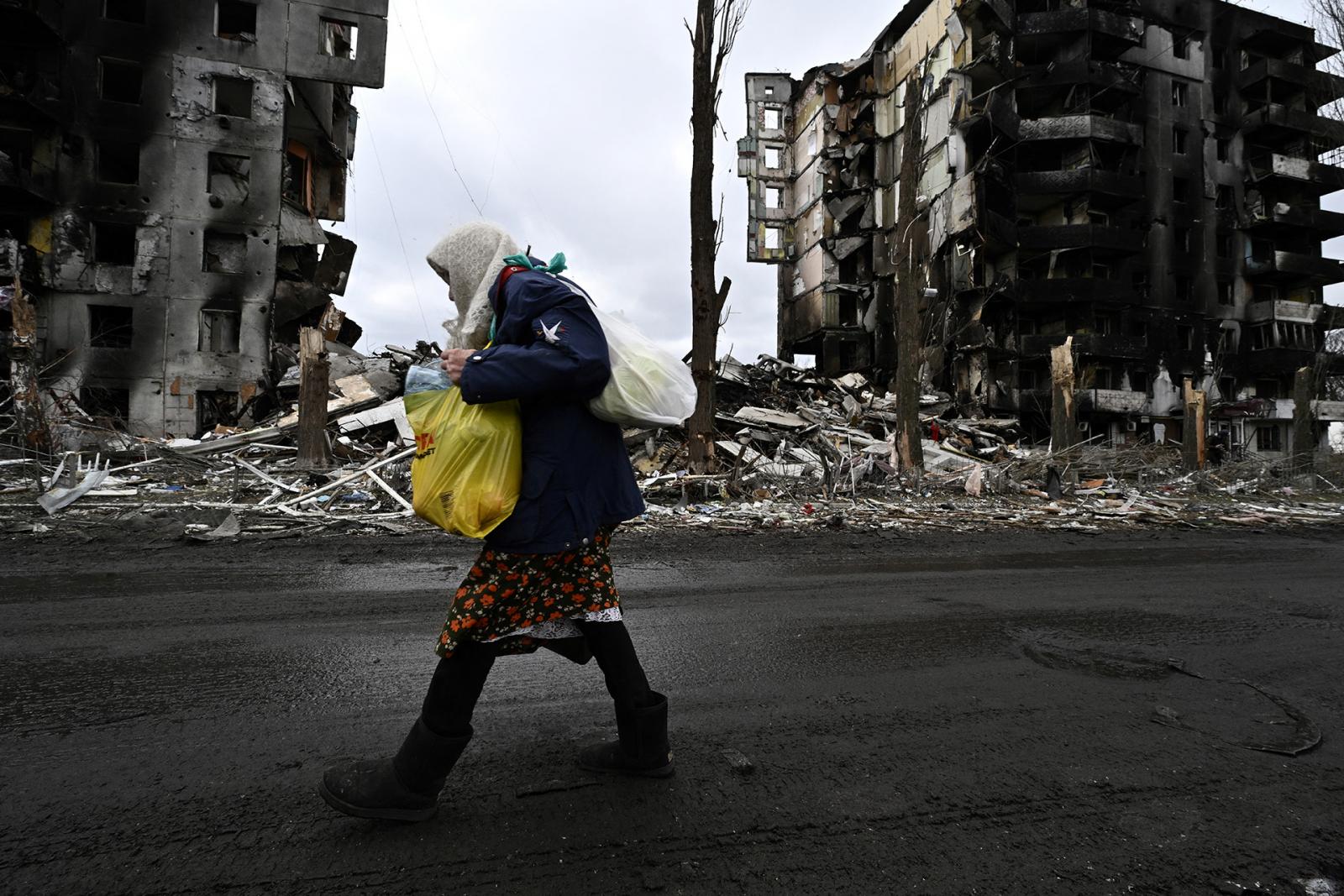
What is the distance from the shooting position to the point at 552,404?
2199mm

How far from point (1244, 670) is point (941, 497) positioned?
29.1 ft

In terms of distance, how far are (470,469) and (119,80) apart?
36556 mm

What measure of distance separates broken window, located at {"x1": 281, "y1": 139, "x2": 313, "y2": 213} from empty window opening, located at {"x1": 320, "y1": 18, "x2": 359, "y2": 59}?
13.7ft

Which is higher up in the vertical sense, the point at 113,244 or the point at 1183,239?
the point at 1183,239

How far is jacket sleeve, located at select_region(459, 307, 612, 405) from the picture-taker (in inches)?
80.0

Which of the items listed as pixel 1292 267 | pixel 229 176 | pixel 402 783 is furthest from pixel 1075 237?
pixel 402 783

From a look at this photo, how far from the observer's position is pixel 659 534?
8.58 m

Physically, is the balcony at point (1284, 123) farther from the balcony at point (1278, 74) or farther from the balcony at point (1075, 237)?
the balcony at point (1075, 237)

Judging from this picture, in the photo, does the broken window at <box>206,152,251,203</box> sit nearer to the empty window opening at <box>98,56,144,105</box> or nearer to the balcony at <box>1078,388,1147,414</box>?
the empty window opening at <box>98,56,144,105</box>

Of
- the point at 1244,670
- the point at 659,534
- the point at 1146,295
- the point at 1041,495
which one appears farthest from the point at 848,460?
the point at 1146,295

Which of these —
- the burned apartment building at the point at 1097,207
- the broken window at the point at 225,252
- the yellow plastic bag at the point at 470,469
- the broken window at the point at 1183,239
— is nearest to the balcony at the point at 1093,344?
the burned apartment building at the point at 1097,207

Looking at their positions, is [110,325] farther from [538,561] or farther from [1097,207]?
[1097,207]

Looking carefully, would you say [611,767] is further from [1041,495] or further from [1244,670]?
[1041,495]

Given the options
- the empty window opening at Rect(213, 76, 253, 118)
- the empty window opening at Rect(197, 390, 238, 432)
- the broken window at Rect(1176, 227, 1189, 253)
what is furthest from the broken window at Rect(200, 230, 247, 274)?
the broken window at Rect(1176, 227, 1189, 253)
